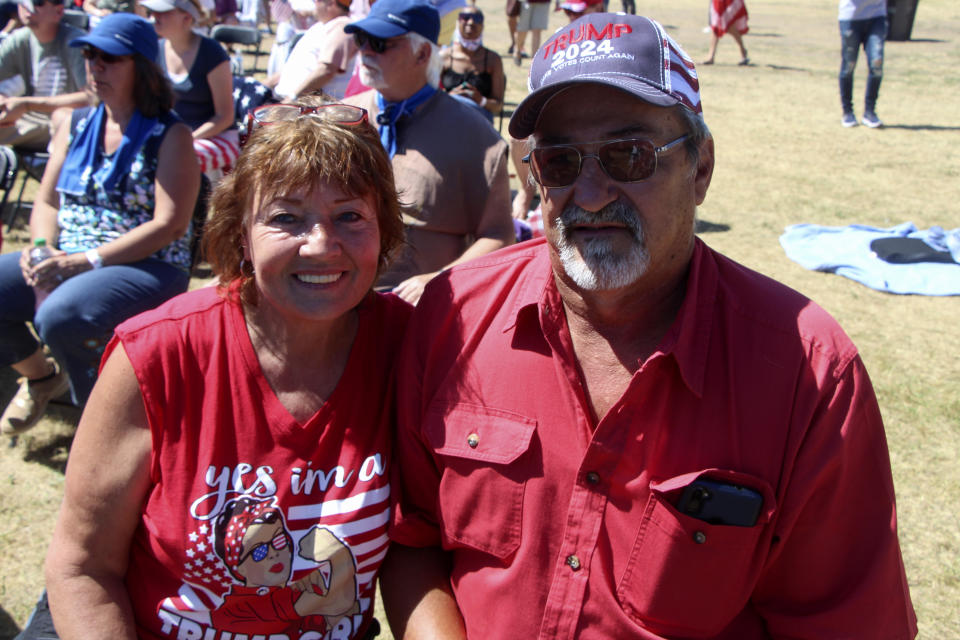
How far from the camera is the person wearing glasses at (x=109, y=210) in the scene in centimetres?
358

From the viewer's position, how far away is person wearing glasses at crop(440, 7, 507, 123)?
7859mm

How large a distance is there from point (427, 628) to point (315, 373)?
2.22ft

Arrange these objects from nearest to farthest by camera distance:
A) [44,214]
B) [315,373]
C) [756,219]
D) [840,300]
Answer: [315,373] < [44,214] < [840,300] < [756,219]

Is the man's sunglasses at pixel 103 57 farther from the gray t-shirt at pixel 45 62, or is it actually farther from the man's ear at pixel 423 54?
the gray t-shirt at pixel 45 62

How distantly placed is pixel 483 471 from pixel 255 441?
0.54 metres

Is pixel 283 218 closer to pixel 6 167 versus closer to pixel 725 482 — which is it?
pixel 725 482

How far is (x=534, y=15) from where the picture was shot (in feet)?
47.3

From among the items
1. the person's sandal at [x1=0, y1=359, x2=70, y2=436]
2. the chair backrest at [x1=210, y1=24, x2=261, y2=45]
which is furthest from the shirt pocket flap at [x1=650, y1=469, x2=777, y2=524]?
the chair backrest at [x1=210, y1=24, x2=261, y2=45]

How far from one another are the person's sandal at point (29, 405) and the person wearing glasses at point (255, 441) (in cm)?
244

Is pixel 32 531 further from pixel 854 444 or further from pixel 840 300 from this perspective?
pixel 840 300

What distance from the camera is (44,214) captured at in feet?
12.8

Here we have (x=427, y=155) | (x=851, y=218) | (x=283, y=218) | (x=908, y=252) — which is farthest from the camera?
(x=851, y=218)

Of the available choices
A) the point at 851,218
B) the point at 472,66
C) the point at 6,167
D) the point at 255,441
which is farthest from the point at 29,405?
the point at 851,218

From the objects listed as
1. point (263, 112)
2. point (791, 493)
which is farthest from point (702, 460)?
point (263, 112)
